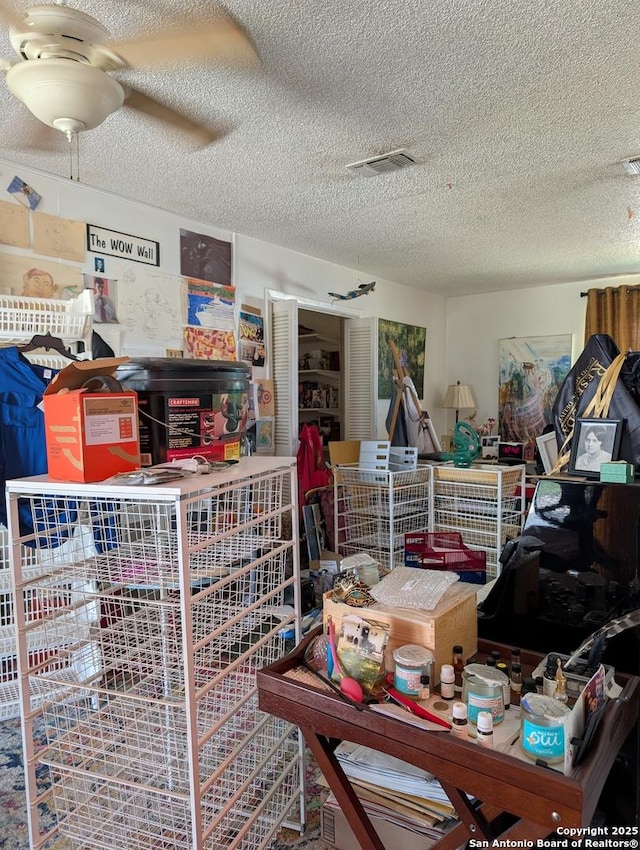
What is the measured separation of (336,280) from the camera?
14.3ft

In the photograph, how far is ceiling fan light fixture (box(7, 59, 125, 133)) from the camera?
4.66 feet

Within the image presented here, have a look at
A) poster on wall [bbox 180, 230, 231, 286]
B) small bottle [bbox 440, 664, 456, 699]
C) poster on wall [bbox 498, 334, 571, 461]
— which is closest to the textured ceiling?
poster on wall [bbox 180, 230, 231, 286]

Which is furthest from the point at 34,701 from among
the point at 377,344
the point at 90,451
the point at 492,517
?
the point at 377,344

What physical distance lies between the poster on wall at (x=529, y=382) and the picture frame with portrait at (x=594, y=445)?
3946 mm

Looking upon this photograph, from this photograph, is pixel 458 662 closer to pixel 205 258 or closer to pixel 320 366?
pixel 205 258

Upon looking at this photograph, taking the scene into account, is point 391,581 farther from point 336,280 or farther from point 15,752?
point 336,280

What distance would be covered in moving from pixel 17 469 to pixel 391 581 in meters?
1.59

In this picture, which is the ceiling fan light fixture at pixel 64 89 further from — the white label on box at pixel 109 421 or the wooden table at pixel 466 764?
the wooden table at pixel 466 764

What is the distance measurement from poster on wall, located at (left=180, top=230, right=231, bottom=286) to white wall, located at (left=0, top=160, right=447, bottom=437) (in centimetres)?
4

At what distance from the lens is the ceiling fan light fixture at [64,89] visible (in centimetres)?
142

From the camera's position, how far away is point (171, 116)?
76.5 inches

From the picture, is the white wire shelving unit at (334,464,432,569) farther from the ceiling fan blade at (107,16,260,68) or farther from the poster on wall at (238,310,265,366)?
the ceiling fan blade at (107,16,260,68)

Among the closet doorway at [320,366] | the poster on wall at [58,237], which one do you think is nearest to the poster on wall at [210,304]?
the closet doorway at [320,366]

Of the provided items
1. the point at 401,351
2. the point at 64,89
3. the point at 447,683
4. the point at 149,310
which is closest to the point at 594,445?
the point at 447,683
